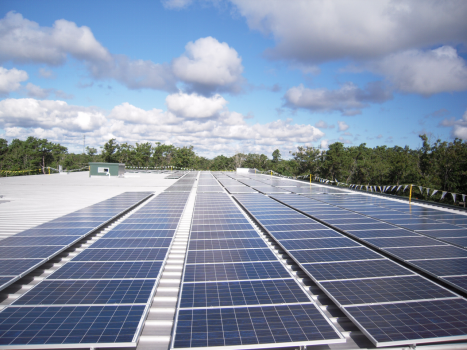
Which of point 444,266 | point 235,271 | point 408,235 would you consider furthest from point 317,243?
point 408,235

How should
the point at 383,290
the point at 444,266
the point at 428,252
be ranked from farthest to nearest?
the point at 428,252, the point at 444,266, the point at 383,290

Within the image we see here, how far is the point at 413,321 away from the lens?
15.3 ft

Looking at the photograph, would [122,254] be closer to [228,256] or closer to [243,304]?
[228,256]

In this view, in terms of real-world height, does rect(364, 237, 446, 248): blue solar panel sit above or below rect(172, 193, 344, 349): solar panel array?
above

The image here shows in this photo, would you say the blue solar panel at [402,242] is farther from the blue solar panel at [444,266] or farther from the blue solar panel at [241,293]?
the blue solar panel at [241,293]

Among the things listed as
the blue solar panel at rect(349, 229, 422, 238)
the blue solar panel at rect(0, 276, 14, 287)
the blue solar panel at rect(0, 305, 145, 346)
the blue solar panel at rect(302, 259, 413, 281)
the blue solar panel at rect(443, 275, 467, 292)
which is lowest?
the blue solar panel at rect(0, 305, 145, 346)

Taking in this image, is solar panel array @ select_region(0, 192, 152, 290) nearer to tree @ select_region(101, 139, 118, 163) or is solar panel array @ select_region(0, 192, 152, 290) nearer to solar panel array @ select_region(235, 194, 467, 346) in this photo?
solar panel array @ select_region(235, 194, 467, 346)

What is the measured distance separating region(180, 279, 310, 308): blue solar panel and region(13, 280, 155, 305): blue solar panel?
93cm

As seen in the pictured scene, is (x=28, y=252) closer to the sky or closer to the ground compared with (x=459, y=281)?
closer to the ground

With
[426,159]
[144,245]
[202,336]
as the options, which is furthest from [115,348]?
[426,159]

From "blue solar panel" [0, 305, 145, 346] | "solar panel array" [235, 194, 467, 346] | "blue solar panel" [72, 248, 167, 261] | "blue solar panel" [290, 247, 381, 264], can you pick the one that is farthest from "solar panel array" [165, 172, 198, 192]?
"blue solar panel" [0, 305, 145, 346]

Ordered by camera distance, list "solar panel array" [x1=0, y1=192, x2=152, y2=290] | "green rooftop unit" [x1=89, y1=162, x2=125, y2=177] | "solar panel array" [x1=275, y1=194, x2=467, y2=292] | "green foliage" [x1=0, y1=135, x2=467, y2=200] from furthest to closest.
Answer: "green foliage" [x1=0, y1=135, x2=467, y2=200] < "green rooftop unit" [x1=89, y1=162, x2=125, y2=177] < "solar panel array" [x1=275, y1=194, x2=467, y2=292] < "solar panel array" [x1=0, y1=192, x2=152, y2=290]

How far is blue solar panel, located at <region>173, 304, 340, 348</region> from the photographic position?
4156 mm

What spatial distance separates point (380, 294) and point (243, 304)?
2.95 meters
